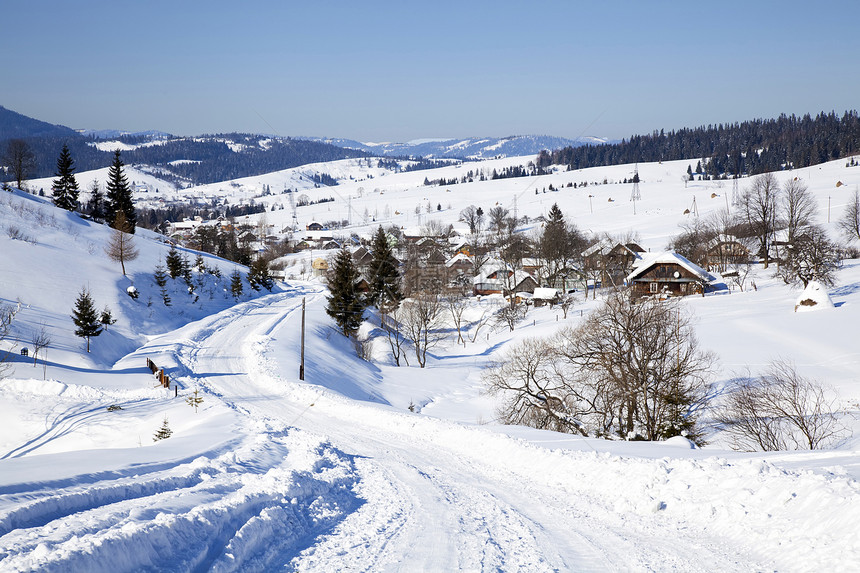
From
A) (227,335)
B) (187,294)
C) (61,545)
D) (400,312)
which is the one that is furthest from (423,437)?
(187,294)

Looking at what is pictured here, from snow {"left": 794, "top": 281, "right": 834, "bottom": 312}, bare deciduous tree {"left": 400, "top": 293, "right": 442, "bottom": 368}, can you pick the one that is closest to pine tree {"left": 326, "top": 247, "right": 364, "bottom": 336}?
bare deciduous tree {"left": 400, "top": 293, "right": 442, "bottom": 368}

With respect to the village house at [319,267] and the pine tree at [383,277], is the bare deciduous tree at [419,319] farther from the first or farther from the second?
the village house at [319,267]

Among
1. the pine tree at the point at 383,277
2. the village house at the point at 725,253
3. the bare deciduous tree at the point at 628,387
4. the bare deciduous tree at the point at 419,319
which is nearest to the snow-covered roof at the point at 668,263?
the village house at the point at 725,253

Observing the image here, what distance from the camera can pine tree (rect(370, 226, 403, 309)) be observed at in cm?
5025

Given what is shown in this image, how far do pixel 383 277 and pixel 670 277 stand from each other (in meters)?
35.9

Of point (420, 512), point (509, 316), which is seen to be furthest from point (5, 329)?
point (509, 316)

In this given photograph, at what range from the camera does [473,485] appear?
36.7 ft

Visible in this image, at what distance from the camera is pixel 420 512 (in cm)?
912

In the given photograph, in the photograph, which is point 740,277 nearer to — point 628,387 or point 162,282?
point 628,387

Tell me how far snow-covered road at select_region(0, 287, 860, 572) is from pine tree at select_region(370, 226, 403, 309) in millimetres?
36495

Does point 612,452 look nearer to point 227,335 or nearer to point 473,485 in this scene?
point 473,485

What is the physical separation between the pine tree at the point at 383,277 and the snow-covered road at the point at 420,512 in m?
36.5

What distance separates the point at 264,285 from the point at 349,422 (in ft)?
184

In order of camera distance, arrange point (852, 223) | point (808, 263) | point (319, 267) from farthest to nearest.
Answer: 1. point (319, 267)
2. point (852, 223)
3. point (808, 263)
